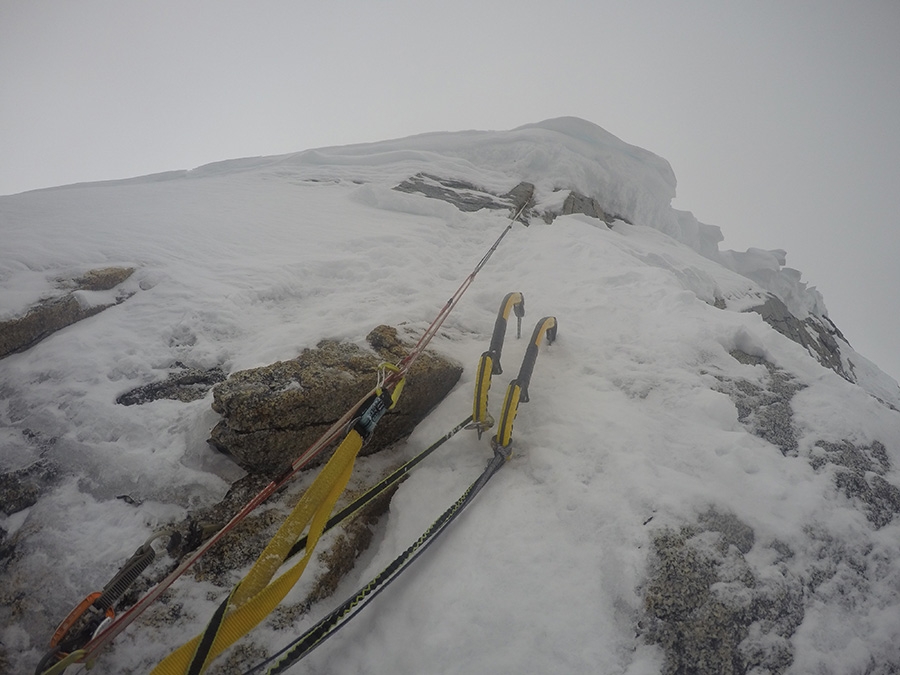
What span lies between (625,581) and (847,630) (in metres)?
0.81

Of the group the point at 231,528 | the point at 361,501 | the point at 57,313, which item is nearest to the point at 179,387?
the point at 57,313

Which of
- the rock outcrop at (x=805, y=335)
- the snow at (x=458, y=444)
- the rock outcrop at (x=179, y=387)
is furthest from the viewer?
the rock outcrop at (x=805, y=335)

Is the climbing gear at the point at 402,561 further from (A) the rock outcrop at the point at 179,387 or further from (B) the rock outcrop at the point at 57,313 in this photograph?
(B) the rock outcrop at the point at 57,313

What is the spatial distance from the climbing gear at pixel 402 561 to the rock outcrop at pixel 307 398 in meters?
0.48

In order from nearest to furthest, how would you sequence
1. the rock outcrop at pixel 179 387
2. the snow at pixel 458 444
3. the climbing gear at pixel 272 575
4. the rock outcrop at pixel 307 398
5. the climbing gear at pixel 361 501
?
1. the climbing gear at pixel 272 575
2. the snow at pixel 458 444
3. the climbing gear at pixel 361 501
4. the rock outcrop at pixel 307 398
5. the rock outcrop at pixel 179 387

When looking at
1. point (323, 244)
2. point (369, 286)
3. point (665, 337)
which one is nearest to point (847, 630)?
point (665, 337)

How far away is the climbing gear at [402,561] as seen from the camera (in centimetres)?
135

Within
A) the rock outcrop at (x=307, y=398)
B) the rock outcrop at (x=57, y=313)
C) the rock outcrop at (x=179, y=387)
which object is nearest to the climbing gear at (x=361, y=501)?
the rock outcrop at (x=307, y=398)

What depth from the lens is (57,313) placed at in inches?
106

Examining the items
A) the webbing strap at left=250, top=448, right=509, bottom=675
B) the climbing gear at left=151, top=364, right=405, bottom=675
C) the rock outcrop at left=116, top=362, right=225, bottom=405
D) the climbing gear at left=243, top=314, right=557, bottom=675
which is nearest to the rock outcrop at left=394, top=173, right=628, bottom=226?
the climbing gear at left=243, top=314, right=557, bottom=675

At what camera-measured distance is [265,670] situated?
1.36 meters

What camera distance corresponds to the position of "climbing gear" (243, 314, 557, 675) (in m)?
1.35

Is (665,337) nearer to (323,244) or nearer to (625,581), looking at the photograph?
(625,581)

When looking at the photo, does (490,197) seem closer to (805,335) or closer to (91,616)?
(805,335)
